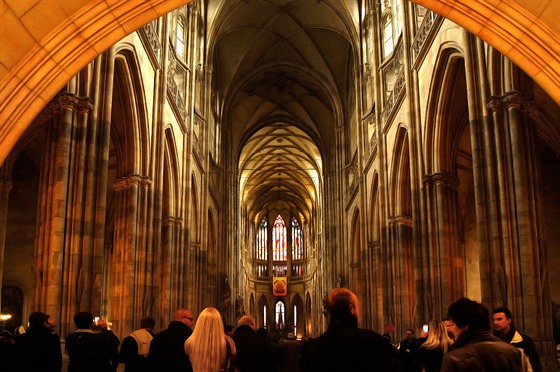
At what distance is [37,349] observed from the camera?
23.6ft

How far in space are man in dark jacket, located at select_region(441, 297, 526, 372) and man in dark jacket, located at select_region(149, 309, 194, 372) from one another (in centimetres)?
310

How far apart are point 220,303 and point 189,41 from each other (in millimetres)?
15412

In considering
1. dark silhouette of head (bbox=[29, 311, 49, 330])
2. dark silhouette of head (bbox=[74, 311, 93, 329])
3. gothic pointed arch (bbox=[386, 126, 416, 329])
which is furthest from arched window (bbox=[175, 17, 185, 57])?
dark silhouette of head (bbox=[74, 311, 93, 329])

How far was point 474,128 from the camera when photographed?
1339cm

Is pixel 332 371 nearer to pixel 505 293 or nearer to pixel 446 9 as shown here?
pixel 446 9

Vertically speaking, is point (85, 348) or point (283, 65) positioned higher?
point (283, 65)

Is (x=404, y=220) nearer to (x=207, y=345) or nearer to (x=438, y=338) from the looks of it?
(x=438, y=338)

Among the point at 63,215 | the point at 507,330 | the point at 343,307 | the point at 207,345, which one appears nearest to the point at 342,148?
the point at 63,215

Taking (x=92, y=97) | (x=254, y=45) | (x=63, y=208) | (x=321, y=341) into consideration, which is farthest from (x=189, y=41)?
(x=321, y=341)

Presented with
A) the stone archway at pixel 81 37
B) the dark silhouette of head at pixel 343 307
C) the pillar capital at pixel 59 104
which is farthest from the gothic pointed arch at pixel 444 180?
the dark silhouette of head at pixel 343 307

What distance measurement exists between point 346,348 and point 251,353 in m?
→ 3.01

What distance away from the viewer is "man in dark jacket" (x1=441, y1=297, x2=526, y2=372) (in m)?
3.69

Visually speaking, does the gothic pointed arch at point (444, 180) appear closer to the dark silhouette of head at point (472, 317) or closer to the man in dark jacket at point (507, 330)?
the man in dark jacket at point (507, 330)

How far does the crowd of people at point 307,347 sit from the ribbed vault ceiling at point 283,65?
2490 centimetres
